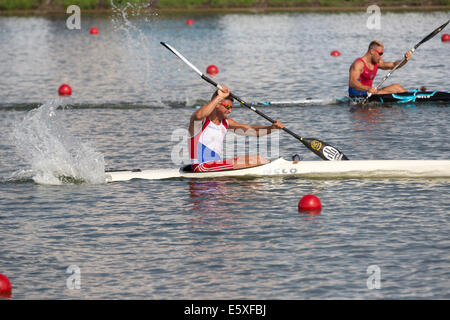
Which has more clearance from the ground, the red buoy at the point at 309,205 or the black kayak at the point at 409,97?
the black kayak at the point at 409,97

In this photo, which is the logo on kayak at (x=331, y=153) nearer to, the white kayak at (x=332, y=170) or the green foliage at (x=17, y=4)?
the white kayak at (x=332, y=170)

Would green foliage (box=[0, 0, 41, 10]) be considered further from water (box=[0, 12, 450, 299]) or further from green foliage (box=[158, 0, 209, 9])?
water (box=[0, 12, 450, 299])

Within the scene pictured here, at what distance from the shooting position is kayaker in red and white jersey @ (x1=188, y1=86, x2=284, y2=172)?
15336 mm

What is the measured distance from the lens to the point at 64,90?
28438mm

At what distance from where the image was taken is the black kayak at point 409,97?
2373 centimetres

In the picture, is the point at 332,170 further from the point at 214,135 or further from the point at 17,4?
the point at 17,4

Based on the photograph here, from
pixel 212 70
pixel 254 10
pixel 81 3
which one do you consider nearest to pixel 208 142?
pixel 212 70

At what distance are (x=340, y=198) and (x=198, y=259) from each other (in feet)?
12.3

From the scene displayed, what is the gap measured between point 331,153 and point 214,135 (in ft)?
7.99

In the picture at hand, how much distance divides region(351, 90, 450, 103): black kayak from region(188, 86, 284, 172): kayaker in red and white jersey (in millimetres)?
8579

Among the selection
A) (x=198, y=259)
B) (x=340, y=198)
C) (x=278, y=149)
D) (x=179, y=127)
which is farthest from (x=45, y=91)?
(x=198, y=259)

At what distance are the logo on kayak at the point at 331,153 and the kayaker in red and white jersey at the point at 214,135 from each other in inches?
50.4

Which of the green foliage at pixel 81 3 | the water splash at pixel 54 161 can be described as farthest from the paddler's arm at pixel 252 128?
the green foliage at pixel 81 3

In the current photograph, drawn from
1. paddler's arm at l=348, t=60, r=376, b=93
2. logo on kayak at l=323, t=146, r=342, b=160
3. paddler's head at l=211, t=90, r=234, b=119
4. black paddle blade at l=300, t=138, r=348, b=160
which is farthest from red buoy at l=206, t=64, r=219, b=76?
paddler's head at l=211, t=90, r=234, b=119
